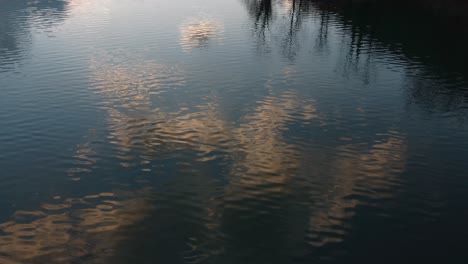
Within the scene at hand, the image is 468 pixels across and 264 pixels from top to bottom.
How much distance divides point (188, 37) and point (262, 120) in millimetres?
53015

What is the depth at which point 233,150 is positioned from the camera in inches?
1882

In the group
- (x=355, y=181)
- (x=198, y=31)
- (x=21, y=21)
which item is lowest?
(x=355, y=181)

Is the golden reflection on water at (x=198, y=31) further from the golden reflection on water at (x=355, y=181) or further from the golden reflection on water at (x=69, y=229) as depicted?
the golden reflection on water at (x=69, y=229)

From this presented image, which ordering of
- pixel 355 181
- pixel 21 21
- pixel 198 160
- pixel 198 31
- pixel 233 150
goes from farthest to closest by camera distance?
pixel 21 21, pixel 198 31, pixel 233 150, pixel 198 160, pixel 355 181

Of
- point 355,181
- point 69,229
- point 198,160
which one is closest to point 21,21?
point 198,160

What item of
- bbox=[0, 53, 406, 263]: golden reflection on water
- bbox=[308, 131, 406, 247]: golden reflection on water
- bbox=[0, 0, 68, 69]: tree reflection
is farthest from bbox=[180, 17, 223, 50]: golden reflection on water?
bbox=[308, 131, 406, 247]: golden reflection on water

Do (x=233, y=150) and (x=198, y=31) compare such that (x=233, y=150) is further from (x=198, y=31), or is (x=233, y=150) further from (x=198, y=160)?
(x=198, y=31)

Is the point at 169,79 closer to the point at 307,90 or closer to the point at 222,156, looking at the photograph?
the point at 307,90

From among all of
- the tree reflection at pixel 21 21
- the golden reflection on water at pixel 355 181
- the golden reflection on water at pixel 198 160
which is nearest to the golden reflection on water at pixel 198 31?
the golden reflection on water at pixel 198 160

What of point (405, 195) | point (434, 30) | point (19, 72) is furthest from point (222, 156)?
point (434, 30)

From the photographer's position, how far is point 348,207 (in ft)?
122

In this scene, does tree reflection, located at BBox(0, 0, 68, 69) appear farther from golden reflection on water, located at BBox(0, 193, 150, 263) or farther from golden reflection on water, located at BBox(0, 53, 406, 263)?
golden reflection on water, located at BBox(0, 193, 150, 263)

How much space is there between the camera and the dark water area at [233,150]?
3312 cm

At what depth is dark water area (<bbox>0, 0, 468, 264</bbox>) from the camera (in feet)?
109
